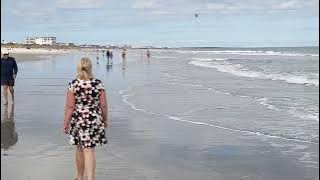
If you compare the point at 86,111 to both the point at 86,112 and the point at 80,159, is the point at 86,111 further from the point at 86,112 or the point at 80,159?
the point at 80,159

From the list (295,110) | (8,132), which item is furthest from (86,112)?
(295,110)

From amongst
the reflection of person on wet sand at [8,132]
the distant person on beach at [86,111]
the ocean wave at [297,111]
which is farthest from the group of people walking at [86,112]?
the ocean wave at [297,111]

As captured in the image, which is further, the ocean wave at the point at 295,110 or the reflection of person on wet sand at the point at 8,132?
the ocean wave at the point at 295,110

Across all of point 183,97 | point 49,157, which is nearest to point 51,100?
point 183,97

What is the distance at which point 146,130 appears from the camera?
448 inches

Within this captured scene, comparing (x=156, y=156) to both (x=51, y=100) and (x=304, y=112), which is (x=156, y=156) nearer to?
(x=304, y=112)

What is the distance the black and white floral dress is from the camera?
20.1 ft

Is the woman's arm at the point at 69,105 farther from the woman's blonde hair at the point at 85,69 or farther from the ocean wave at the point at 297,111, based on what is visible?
the ocean wave at the point at 297,111

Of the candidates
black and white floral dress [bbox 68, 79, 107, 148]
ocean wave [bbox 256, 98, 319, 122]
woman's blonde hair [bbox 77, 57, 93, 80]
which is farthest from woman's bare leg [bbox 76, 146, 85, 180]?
ocean wave [bbox 256, 98, 319, 122]

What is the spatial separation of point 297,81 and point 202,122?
1581 centimetres

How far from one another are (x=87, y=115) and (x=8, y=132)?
195 inches

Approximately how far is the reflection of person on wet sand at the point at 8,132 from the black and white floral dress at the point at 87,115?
2.92 metres

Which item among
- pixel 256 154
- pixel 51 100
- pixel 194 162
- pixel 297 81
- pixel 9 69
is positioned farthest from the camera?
pixel 297 81

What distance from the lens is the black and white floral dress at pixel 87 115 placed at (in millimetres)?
6121
